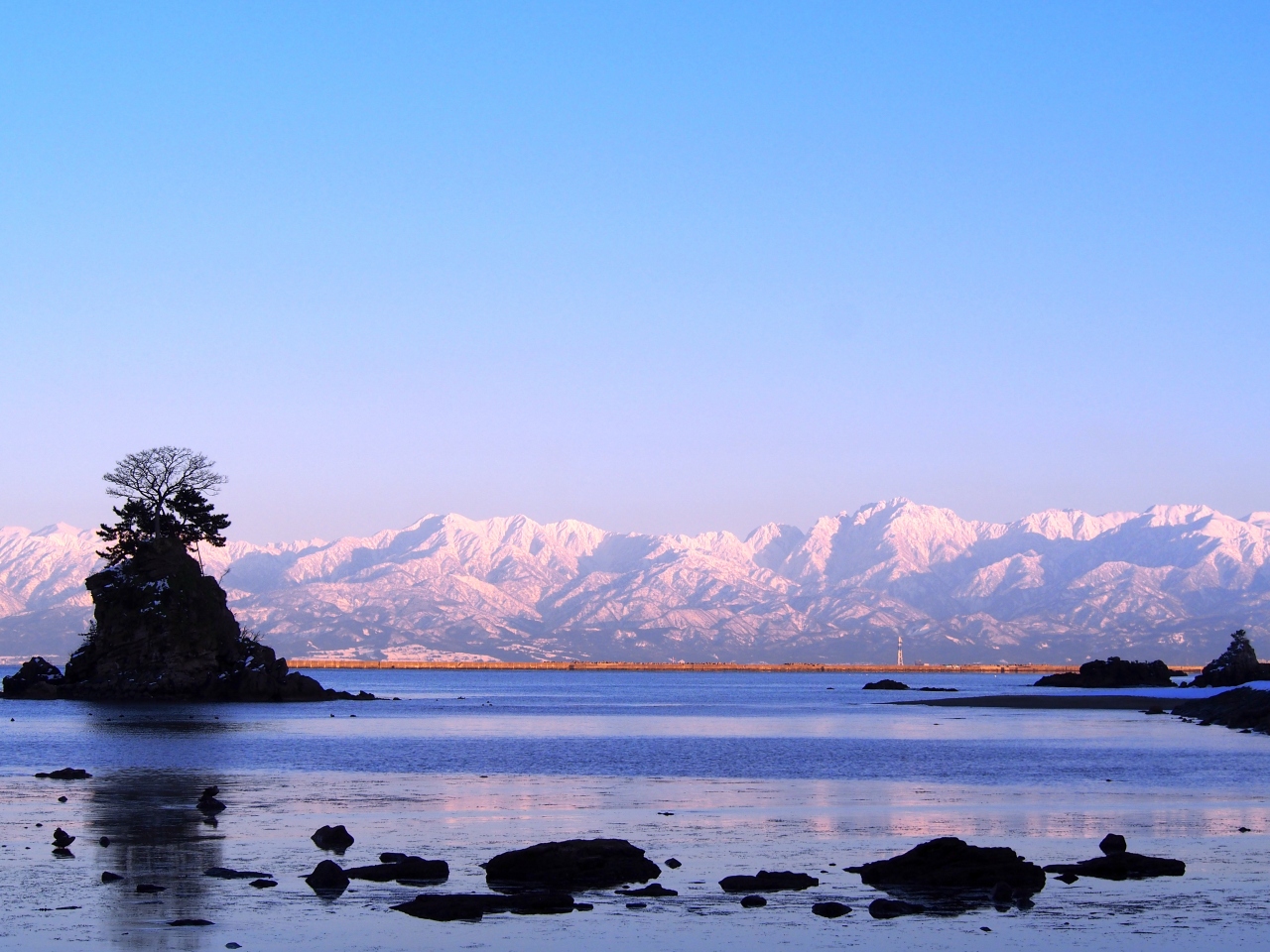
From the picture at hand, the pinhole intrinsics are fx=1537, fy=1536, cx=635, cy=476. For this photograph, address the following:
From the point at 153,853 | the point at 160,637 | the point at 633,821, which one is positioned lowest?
the point at 633,821

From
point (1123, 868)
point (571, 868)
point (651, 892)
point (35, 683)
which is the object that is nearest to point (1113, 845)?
point (1123, 868)

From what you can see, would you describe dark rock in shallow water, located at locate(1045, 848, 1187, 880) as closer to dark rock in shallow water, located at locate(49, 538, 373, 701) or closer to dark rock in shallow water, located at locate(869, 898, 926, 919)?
dark rock in shallow water, located at locate(869, 898, 926, 919)

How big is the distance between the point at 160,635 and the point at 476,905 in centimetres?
12010

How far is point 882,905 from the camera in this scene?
2969 cm

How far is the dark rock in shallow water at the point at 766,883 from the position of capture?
32.1 meters

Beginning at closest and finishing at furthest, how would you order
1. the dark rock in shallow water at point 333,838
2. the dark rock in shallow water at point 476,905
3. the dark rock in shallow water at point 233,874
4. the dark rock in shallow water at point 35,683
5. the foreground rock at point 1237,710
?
the dark rock in shallow water at point 476,905 → the dark rock in shallow water at point 233,874 → the dark rock in shallow water at point 333,838 → the foreground rock at point 1237,710 → the dark rock in shallow water at point 35,683

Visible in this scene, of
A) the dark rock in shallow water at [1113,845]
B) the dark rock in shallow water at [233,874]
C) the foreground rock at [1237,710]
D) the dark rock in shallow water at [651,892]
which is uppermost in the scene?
the dark rock in shallow water at [1113,845]

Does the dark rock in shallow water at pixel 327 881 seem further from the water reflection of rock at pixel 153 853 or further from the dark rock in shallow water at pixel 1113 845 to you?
the dark rock in shallow water at pixel 1113 845

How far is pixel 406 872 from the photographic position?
33.4 m

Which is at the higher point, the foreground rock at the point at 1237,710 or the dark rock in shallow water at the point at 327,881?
the dark rock in shallow water at the point at 327,881

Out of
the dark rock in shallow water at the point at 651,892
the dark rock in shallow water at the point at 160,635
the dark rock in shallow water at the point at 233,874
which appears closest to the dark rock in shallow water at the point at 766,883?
the dark rock in shallow water at the point at 651,892

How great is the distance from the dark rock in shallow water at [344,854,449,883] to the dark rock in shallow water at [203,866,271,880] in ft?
6.22

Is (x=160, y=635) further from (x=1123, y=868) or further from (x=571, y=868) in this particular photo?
(x=1123, y=868)

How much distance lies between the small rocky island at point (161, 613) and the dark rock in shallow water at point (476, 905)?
380 ft
